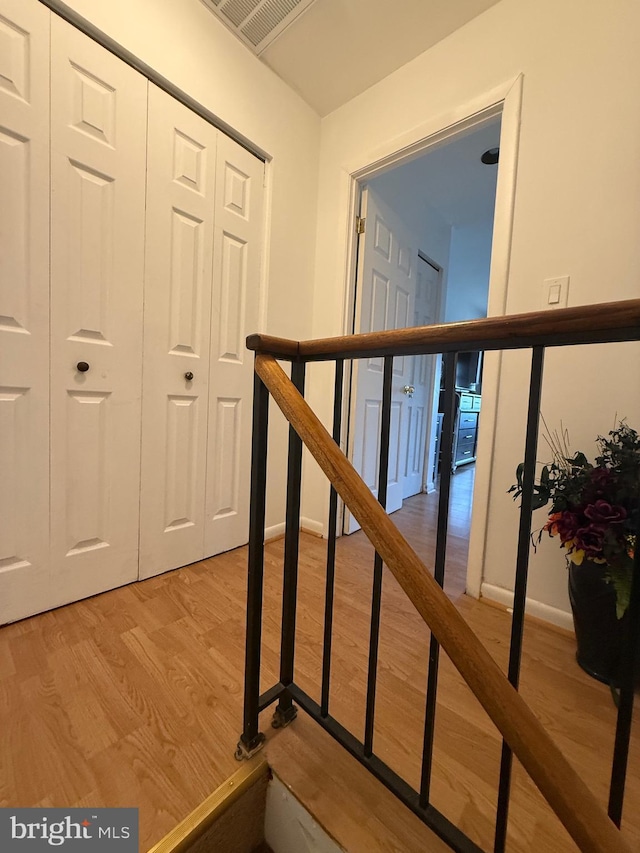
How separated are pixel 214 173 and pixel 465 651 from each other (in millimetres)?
2044

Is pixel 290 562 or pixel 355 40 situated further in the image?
pixel 355 40

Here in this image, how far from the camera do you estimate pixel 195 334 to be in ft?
5.56

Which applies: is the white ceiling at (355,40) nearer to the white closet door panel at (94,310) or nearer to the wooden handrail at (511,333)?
the white closet door panel at (94,310)

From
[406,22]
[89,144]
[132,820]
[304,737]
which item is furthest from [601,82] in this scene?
[132,820]

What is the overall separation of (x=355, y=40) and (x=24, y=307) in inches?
75.8

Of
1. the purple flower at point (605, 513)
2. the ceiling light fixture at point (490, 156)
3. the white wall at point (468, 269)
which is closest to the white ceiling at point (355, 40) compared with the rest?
the ceiling light fixture at point (490, 156)

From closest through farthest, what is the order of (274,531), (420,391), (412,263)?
(274,531), (412,263), (420,391)

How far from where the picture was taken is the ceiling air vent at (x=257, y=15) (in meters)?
1.56

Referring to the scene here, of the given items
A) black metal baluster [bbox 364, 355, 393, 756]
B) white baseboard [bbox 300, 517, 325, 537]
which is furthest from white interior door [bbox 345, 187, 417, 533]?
black metal baluster [bbox 364, 355, 393, 756]

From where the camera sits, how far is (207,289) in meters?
1.72

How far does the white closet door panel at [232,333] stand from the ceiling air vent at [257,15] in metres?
0.47

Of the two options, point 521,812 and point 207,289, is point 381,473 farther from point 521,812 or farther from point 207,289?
point 207,289

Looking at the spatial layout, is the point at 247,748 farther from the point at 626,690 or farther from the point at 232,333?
the point at 232,333

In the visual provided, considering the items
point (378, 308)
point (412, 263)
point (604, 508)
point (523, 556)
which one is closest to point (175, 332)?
point (378, 308)
